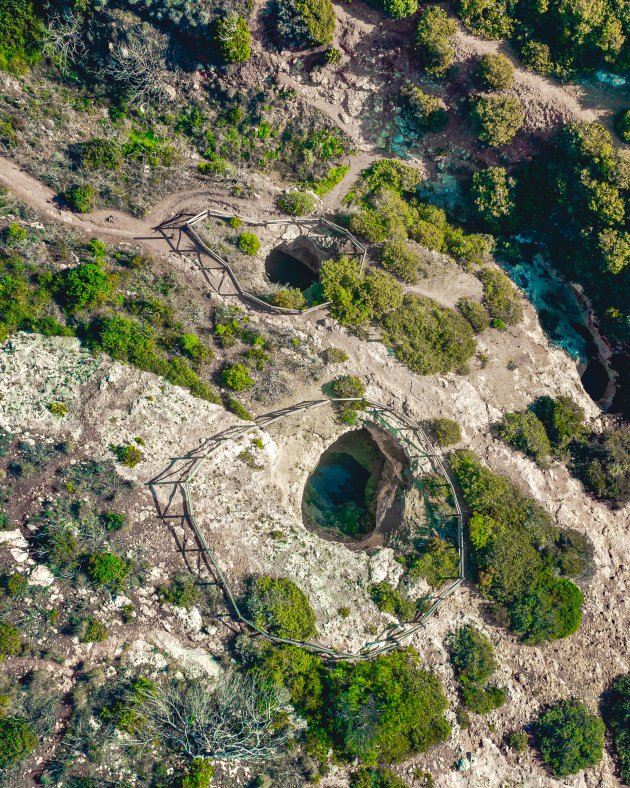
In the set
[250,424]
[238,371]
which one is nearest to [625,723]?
[250,424]

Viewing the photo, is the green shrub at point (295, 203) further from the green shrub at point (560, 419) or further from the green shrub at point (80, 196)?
the green shrub at point (560, 419)

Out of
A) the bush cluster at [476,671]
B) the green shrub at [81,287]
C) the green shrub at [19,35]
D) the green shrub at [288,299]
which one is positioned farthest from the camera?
the green shrub at [288,299]

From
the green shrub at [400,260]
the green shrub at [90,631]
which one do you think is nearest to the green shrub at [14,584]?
the green shrub at [90,631]

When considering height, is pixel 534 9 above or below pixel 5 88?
above

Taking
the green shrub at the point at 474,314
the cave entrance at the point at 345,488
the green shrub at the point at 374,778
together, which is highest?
the green shrub at the point at 474,314

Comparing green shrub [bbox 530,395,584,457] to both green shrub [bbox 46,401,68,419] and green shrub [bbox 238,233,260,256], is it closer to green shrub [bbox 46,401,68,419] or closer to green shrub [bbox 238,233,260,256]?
green shrub [bbox 238,233,260,256]

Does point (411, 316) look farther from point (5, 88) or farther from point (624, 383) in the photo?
point (5, 88)

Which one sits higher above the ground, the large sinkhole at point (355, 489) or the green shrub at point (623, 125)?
the green shrub at point (623, 125)
